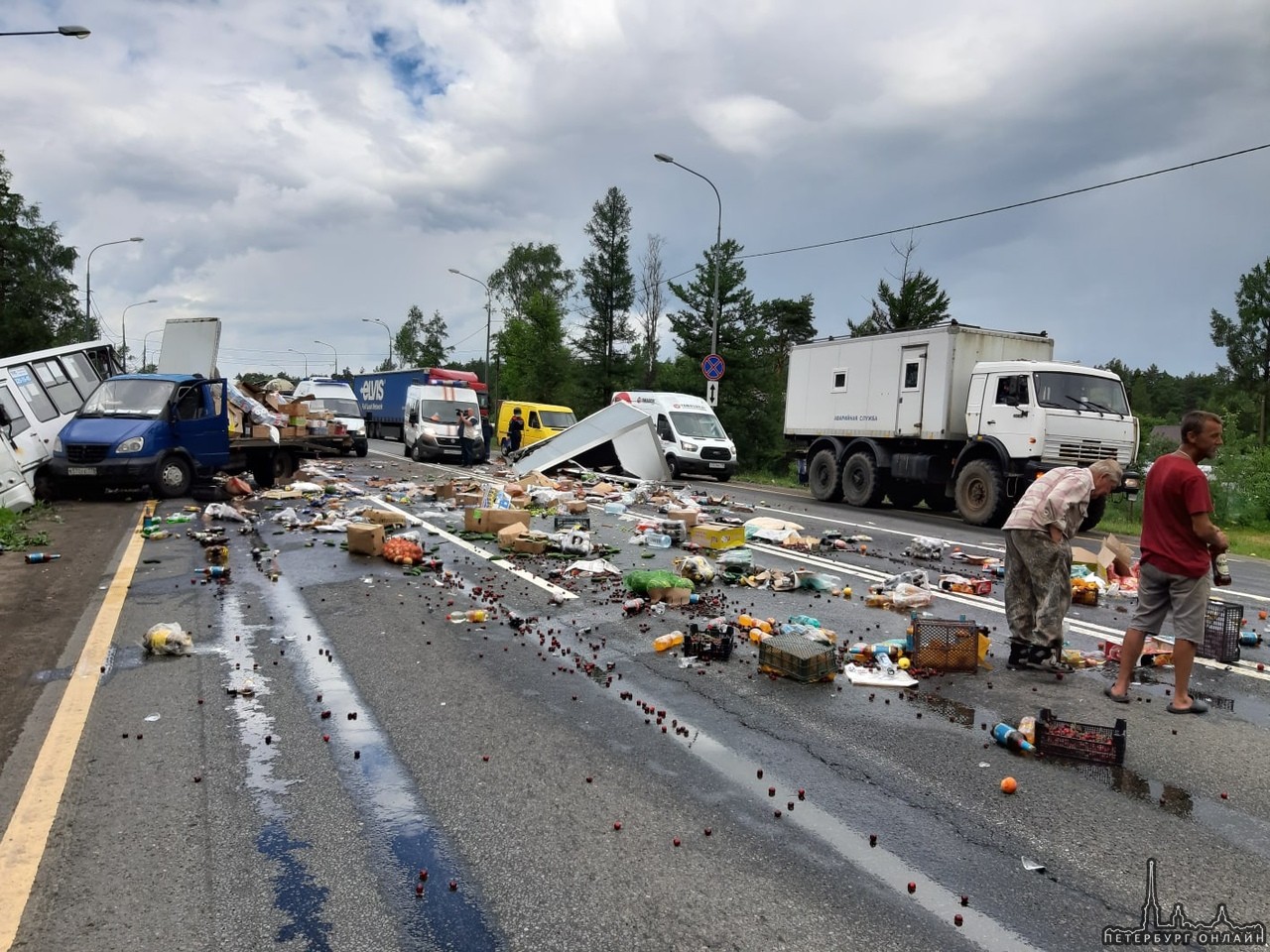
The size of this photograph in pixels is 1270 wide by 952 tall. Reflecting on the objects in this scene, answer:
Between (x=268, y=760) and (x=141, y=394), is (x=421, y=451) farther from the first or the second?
(x=268, y=760)

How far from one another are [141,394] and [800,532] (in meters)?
11.8

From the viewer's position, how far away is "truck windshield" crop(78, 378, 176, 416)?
48.9ft

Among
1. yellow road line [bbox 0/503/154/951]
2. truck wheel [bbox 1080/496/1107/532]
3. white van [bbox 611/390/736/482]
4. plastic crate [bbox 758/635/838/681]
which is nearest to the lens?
yellow road line [bbox 0/503/154/951]

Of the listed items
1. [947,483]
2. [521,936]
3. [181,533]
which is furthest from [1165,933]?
[947,483]

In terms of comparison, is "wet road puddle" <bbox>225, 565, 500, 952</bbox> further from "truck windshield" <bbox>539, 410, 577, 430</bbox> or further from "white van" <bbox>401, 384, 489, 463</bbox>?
"truck windshield" <bbox>539, 410, 577, 430</bbox>

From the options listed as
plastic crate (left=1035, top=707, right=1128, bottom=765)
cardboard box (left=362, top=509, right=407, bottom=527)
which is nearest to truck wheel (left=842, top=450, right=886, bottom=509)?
cardboard box (left=362, top=509, right=407, bottom=527)

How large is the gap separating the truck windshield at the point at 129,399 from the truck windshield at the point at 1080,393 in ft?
50.6

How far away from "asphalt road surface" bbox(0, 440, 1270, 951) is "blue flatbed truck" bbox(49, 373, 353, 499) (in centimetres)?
830

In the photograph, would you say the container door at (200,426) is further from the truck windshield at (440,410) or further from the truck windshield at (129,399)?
the truck windshield at (440,410)

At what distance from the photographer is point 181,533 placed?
11.6 m

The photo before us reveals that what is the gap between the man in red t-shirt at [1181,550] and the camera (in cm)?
512

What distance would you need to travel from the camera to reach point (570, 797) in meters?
3.85

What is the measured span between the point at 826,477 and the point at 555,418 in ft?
40.6

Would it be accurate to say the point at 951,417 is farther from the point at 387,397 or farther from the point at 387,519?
the point at 387,397
